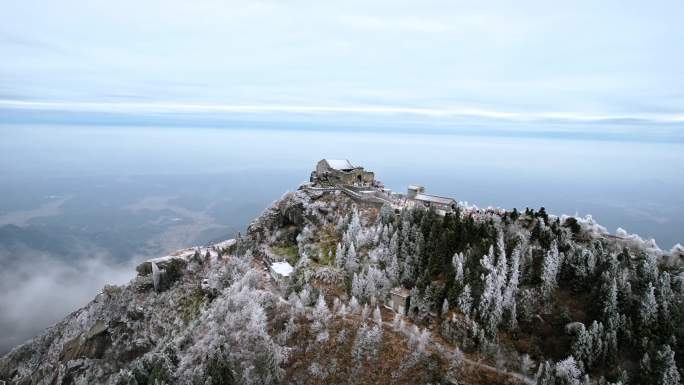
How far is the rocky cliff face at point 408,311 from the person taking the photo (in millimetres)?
35531

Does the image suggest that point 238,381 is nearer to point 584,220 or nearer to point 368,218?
point 368,218

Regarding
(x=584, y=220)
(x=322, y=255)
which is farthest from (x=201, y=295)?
(x=584, y=220)

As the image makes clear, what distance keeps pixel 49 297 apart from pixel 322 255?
199 metres

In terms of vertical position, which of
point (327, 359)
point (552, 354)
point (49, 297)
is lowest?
point (49, 297)

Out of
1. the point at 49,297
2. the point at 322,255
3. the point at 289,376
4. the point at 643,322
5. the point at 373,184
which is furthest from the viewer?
the point at 49,297

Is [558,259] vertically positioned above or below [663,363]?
above

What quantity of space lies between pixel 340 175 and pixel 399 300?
107ft

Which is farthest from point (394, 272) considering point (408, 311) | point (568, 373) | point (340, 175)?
point (340, 175)

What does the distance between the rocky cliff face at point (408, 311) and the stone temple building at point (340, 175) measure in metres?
10.1

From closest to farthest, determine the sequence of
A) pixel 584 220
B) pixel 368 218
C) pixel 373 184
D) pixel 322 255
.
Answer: pixel 584 220 → pixel 322 255 → pixel 368 218 → pixel 373 184

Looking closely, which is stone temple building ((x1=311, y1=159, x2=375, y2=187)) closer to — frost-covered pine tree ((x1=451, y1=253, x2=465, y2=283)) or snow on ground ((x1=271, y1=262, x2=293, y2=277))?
snow on ground ((x1=271, y1=262, x2=293, y2=277))

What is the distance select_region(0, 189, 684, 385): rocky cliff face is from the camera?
117ft

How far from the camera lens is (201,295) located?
197ft

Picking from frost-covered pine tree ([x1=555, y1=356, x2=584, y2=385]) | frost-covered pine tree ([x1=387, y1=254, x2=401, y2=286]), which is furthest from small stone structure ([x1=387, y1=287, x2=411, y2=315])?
frost-covered pine tree ([x1=555, y1=356, x2=584, y2=385])
